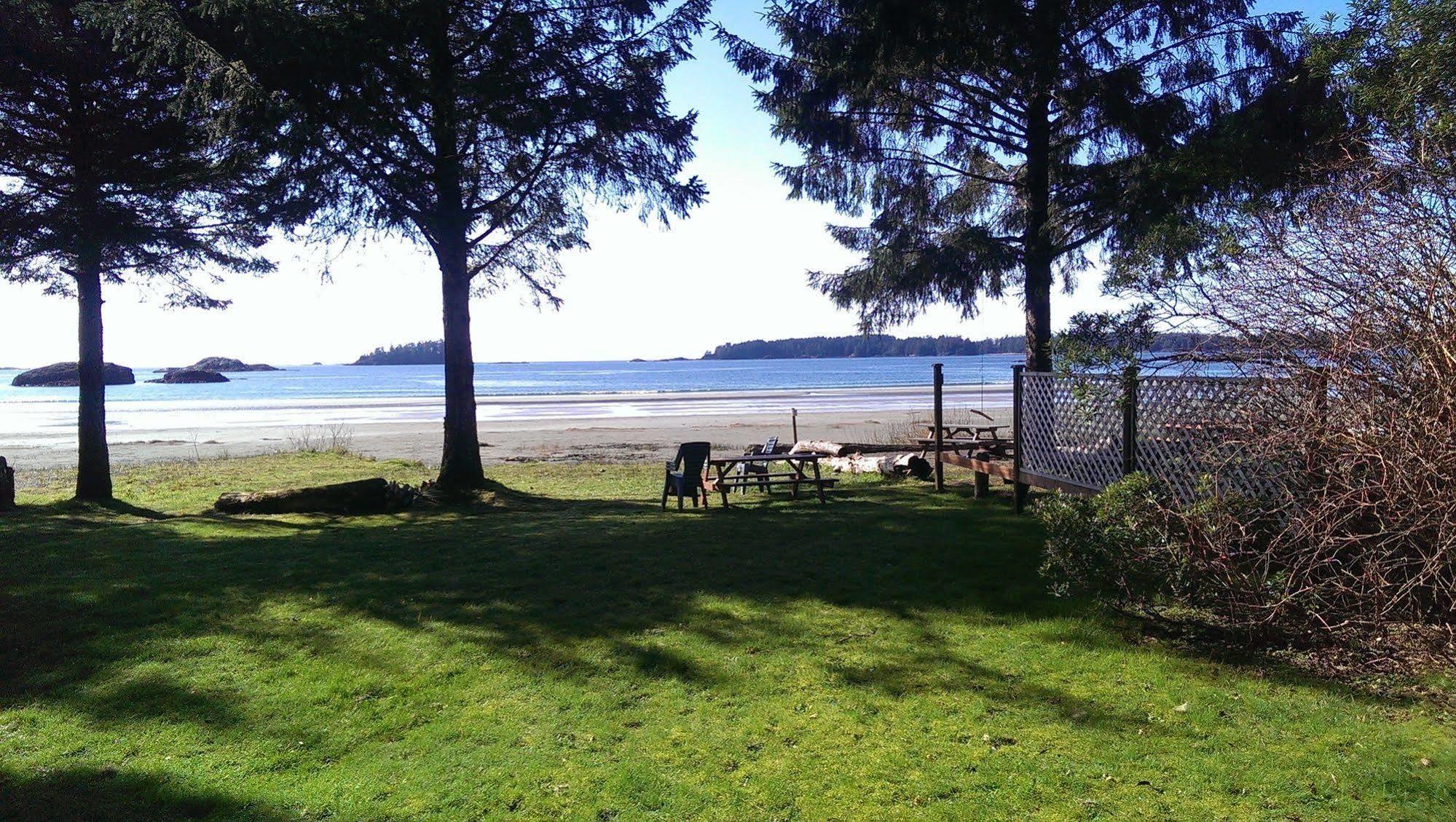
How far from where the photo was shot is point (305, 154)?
10.5 metres

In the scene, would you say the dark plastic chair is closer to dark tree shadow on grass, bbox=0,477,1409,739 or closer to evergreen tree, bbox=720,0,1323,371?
dark tree shadow on grass, bbox=0,477,1409,739

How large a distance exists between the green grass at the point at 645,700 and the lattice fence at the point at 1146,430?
1138 mm

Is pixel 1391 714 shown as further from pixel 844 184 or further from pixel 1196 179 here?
pixel 844 184

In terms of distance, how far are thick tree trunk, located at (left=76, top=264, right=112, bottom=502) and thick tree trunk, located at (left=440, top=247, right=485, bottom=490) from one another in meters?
4.50

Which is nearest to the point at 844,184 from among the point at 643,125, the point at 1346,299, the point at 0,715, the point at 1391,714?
the point at 643,125

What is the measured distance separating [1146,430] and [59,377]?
14149 cm

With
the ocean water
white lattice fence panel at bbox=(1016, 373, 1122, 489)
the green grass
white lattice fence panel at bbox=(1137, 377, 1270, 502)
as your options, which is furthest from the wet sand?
white lattice fence panel at bbox=(1137, 377, 1270, 502)

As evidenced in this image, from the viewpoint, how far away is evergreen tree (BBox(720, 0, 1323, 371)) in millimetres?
11031

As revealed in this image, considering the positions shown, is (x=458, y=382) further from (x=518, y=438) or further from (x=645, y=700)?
(x=518, y=438)

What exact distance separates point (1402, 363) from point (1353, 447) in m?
0.47

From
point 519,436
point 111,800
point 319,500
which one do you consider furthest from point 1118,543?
point 519,436

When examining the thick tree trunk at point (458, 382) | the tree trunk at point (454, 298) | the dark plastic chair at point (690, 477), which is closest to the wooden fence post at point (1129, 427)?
the dark plastic chair at point (690, 477)

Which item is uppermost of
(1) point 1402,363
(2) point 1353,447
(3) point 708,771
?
(1) point 1402,363

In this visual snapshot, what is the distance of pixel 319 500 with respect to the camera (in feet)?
36.5
